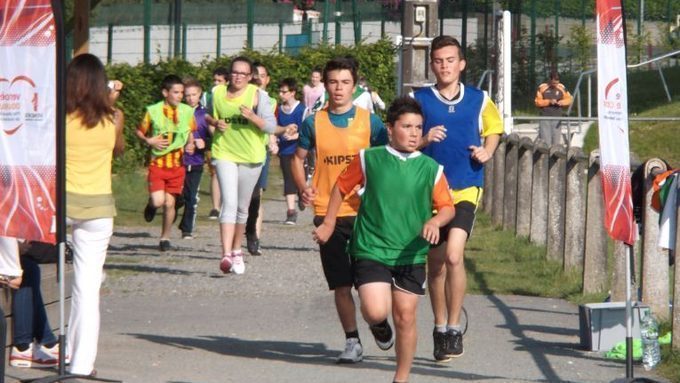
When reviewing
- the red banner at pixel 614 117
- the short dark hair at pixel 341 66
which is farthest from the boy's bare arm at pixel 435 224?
the short dark hair at pixel 341 66

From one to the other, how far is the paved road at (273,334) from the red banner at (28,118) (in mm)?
1367

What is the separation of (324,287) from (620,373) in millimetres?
4284

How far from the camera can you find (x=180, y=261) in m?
14.9

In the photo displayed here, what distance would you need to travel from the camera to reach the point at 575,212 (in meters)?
13.3

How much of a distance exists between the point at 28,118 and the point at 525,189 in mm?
10426

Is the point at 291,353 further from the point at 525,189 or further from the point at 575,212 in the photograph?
the point at 525,189

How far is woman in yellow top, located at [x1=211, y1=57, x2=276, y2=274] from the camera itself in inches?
522

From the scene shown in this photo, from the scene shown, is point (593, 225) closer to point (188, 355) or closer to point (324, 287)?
point (324, 287)

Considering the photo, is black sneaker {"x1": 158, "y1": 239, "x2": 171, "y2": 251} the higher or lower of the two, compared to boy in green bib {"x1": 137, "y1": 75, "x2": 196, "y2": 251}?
lower

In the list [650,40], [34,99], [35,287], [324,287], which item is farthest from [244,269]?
[650,40]

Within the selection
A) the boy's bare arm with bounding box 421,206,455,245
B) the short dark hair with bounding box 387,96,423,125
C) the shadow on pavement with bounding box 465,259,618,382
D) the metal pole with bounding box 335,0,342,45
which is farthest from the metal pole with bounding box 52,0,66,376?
the metal pole with bounding box 335,0,342,45

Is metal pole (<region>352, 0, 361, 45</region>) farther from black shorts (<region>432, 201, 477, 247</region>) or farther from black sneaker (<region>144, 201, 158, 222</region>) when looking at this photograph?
black shorts (<region>432, 201, 477, 247</region>)

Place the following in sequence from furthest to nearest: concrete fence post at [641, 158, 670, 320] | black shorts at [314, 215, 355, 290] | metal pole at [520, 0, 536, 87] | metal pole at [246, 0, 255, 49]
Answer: metal pole at [520, 0, 536, 87], metal pole at [246, 0, 255, 49], concrete fence post at [641, 158, 670, 320], black shorts at [314, 215, 355, 290]

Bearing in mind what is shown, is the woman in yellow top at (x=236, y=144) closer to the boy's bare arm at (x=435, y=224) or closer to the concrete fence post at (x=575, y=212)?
the concrete fence post at (x=575, y=212)
